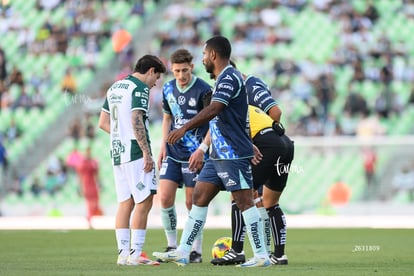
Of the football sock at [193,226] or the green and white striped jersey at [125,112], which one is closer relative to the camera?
the football sock at [193,226]

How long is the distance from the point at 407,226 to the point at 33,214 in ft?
31.0

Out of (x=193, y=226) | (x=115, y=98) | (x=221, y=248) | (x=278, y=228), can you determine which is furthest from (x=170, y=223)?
(x=115, y=98)

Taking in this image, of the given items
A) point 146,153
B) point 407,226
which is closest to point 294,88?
point 407,226

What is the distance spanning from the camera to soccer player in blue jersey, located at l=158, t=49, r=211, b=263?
1245 centimetres

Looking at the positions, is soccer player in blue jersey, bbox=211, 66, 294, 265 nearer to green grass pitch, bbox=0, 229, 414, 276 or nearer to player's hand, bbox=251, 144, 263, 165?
player's hand, bbox=251, 144, 263, 165

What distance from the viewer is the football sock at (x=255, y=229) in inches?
417

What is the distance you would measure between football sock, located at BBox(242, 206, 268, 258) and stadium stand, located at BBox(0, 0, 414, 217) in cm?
1383

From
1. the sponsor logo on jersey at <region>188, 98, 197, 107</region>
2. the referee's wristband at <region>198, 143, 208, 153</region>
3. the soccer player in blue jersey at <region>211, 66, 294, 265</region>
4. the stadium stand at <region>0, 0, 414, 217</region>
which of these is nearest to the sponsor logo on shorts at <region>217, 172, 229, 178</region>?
the referee's wristband at <region>198, 143, 208, 153</region>

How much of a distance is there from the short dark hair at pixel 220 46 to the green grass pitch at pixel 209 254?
2.22 meters

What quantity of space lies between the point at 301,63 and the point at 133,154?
20.1 meters

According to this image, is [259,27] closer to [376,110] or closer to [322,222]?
[376,110]

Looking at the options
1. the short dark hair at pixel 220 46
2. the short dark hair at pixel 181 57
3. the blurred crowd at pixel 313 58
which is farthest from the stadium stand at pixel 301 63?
the short dark hair at pixel 220 46

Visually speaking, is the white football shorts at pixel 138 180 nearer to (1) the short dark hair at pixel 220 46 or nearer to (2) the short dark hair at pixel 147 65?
(2) the short dark hair at pixel 147 65

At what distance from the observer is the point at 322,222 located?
2375cm
